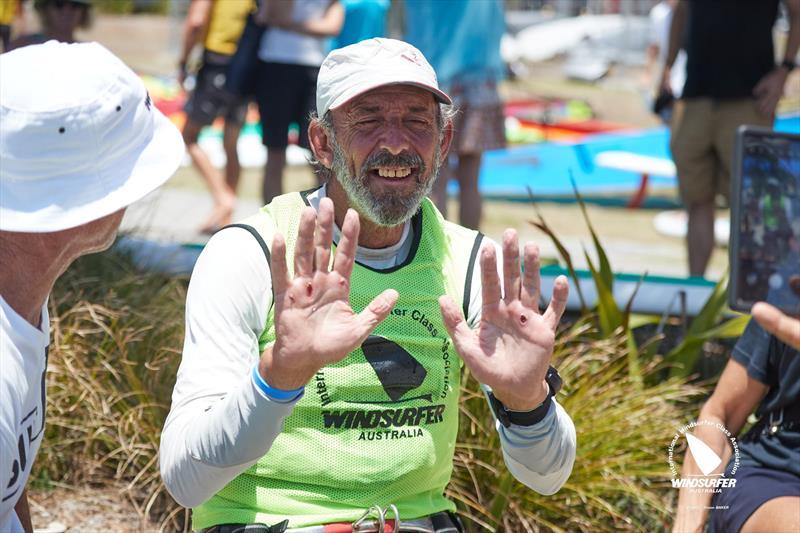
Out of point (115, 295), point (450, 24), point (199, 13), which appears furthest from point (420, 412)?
point (199, 13)

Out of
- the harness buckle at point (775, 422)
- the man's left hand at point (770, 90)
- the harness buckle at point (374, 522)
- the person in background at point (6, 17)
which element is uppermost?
the harness buckle at point (374, 522)

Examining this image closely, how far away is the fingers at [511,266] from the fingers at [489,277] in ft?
0.06

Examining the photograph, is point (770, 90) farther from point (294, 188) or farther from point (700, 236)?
point (294, 188)

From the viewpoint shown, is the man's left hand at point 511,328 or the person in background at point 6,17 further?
the person in background at point 6,17

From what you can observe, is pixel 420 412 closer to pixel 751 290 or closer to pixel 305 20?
pixel 751 290

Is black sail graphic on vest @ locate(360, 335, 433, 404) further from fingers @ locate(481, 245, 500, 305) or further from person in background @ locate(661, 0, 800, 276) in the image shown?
person in background @ locate(661, 0, 800, 276)

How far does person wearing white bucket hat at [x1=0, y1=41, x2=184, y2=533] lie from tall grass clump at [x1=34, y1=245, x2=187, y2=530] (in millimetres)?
1550

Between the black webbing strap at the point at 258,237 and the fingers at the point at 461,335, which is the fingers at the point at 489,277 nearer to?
the fingers at the point at 461,335

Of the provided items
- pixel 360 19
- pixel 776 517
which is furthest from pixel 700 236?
pixel 776 517

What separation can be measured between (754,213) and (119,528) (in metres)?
2.16

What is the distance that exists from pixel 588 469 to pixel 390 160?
4.61 feet

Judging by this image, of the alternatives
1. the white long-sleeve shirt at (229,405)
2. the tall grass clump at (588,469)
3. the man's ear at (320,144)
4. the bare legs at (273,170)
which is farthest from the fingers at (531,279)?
the bare legs at (273,170)

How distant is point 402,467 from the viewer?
8.54 feet

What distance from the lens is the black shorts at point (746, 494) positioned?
2975mm
